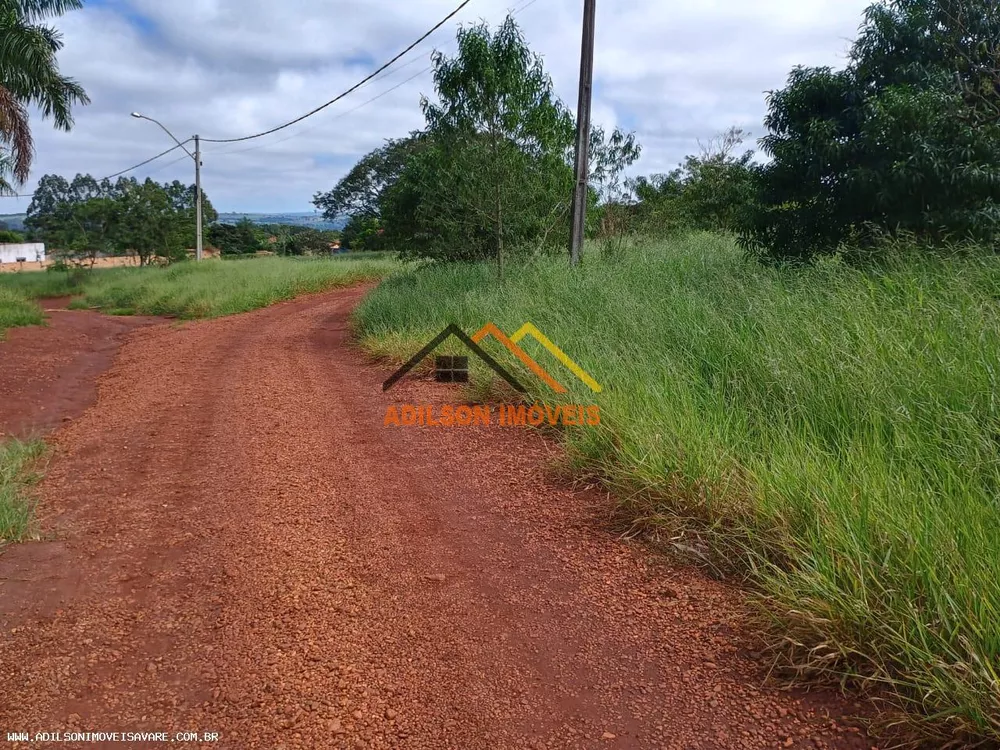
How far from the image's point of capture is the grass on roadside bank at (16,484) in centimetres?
368

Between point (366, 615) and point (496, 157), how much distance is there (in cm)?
866

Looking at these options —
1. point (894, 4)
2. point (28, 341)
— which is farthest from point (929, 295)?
point (28, 341)

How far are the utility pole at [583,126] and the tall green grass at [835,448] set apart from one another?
2.99 meters

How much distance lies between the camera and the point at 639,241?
40.8ft

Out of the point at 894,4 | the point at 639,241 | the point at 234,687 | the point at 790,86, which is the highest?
the point at 894,4

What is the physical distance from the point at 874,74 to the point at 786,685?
684 cm

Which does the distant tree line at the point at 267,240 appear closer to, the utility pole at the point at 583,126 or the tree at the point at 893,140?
the utility pole at the point at 583,126

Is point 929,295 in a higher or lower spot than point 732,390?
higher

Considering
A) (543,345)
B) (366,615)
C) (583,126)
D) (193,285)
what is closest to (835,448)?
(366,615)

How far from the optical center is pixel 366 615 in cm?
290

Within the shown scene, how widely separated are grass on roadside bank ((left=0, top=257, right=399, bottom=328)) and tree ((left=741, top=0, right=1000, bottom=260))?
12898 mm

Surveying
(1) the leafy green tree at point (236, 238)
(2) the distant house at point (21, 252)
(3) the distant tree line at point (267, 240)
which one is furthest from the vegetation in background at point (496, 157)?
(2) the distant house at point (21, 252)

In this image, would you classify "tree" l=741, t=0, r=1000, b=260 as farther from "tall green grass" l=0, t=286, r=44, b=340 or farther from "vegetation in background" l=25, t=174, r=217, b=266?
"vegetation in background" l=25, t=174, r=217, b=266

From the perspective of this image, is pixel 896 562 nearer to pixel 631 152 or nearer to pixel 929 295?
pixel 929 295
